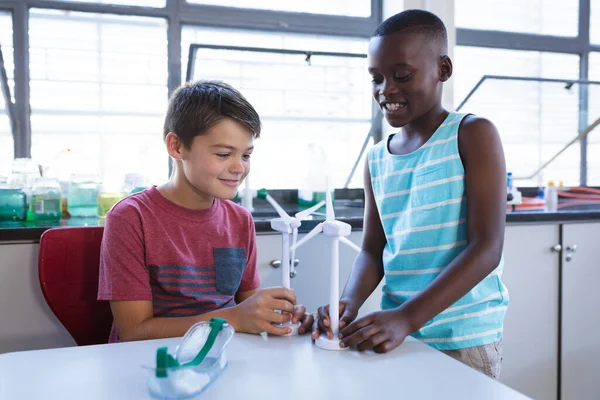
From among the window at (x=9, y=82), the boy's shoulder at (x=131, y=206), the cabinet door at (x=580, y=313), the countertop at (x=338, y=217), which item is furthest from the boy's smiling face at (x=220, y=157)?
the cabinet door at (x=580, y=313)

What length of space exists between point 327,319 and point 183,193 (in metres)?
0.48

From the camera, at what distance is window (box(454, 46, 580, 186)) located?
2389mm

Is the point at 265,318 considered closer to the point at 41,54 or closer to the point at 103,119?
the point at 103,119

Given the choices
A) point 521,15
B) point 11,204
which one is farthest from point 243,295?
point 521,15

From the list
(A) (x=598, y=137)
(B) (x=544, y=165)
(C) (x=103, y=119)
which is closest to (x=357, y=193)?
(B) (x=544, y=165)

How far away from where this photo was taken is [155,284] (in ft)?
3.57

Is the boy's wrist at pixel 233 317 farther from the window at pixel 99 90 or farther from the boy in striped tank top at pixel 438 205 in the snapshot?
the window at pixel 99 90

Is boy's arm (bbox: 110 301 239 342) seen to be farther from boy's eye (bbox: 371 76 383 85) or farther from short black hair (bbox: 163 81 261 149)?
boy's eye (bbox: 371 76 383 85)

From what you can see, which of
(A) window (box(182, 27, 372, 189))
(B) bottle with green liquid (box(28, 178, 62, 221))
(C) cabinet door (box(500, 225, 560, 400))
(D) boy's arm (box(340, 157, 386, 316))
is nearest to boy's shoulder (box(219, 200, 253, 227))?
(D) boy's arm (box(340, 157, 386, 316))

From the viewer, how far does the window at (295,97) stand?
214 cm

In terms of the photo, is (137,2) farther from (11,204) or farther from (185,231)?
(185,231)

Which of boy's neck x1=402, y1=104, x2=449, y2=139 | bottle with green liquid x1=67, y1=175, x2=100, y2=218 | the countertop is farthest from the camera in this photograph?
bottle with green liquid x1=67, y1=175, x2=100, y2=218

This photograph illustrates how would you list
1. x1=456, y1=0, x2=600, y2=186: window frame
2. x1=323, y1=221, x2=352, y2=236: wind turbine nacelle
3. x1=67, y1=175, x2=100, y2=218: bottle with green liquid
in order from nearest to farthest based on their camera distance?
x1=323, y1=221, x2=352, y2=236: wind turbine nacelle
x1=67, y1=175, x2=100, y2=218: bottle with green liquid
x1=456, y1=0, x2=600, y2=186: window frame

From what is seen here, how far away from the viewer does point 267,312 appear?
2.85 feet
